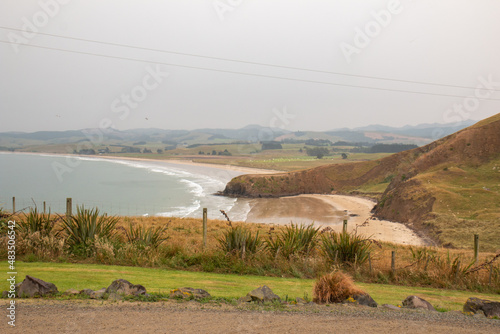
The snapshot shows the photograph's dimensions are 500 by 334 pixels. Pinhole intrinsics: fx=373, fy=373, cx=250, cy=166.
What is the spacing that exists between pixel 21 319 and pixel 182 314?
2.34 metres

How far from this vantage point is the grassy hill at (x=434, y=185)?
2852 centimetres

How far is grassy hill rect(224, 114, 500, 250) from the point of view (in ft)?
93.6

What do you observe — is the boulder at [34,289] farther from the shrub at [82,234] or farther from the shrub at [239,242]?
the shrub at [239,242]

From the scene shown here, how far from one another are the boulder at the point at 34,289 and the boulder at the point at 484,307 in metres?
7.55

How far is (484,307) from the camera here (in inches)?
265

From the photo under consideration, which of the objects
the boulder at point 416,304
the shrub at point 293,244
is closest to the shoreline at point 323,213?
the shrub at point 293,244

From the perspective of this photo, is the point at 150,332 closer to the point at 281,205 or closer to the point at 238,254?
the point at 238,254

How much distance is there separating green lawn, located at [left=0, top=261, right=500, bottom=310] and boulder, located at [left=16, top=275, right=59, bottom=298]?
0.57 m

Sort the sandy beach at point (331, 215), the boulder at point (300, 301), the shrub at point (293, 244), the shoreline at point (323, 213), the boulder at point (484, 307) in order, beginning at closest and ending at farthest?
the boulder at point (484, 307)
the boulder at point (300, 301)
the shrub at point (293, 244)
the sandy beach at point (331, 215)
the shoreline at point (323, 213)

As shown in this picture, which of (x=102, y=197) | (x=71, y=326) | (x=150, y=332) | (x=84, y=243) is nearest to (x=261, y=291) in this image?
(x=150, y=332)

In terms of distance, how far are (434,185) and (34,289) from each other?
3862 cm

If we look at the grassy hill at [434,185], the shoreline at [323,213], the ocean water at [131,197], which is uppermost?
the grassy hill at [434,185]

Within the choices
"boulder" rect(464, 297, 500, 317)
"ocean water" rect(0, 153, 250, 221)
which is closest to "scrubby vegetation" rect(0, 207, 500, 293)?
"boulder" rect(464, 297, 500, 317)

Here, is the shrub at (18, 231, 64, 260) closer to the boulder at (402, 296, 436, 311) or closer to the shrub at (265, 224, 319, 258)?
the shrub at (265, 224, 319, 258)
